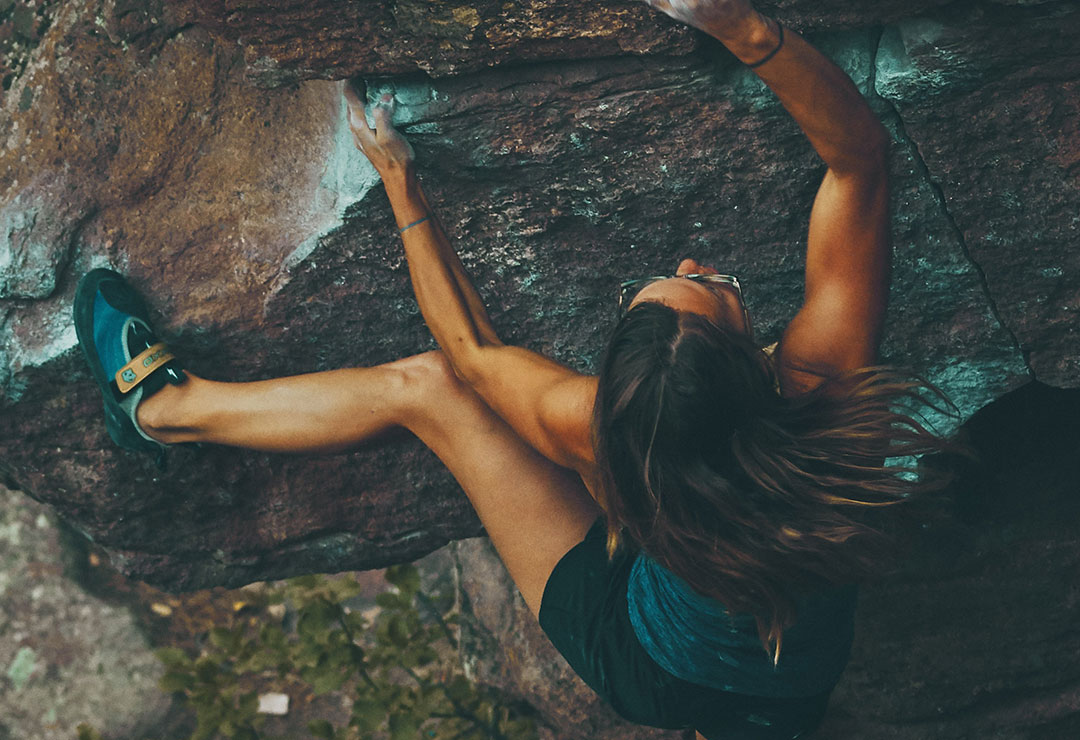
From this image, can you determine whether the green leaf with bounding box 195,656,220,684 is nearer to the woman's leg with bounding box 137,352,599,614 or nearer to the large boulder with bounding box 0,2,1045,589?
the large boulder with bounding box 0,2,1045,589

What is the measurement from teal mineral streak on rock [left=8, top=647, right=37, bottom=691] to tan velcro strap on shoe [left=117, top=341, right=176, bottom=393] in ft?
7.09

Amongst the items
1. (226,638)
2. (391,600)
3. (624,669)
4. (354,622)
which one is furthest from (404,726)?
(624,669)

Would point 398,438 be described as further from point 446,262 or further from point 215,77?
point 215,77


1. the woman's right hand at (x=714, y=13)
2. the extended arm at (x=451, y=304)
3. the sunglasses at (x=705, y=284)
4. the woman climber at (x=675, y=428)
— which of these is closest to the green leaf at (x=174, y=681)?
the woman climber at (x=675, y=428)

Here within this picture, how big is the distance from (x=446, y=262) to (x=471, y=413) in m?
0.33

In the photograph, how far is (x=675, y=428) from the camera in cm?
142

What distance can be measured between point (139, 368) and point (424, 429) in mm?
662

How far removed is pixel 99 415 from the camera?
2.37 m

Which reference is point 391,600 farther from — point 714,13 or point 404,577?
point 714,13

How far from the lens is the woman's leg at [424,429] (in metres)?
2.04

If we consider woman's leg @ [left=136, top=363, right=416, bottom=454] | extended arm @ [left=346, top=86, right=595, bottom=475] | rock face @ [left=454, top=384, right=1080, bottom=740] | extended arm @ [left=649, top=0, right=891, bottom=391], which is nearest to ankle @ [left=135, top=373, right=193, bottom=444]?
woman's leg @ [left=136, top=363, right=416, bottom=454]

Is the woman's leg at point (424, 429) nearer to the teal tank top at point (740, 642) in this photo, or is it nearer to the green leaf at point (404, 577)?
the teal tank top at point (740, 642)

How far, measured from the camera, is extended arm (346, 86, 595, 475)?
1.91m

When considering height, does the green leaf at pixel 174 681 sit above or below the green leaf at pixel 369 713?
above
